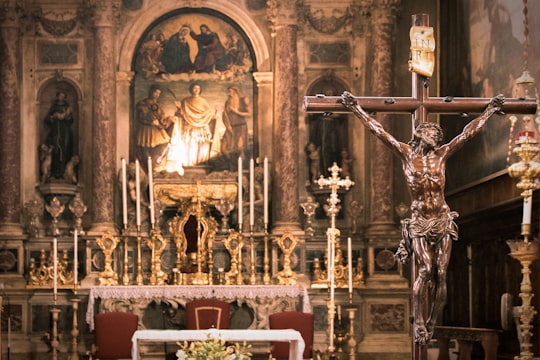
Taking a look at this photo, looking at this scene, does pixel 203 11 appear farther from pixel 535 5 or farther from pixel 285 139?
pixel 535 5

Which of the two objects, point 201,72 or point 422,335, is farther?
point 201,72

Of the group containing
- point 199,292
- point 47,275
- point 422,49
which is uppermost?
point 422,49

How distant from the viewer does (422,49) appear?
334 inches

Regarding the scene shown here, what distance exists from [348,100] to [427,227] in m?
1.17

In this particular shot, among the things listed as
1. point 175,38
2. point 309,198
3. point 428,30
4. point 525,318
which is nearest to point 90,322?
→ point 309,198

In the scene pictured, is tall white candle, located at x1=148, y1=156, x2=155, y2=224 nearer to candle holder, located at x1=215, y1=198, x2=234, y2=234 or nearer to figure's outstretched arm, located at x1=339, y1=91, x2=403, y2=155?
candle holder, located at x1=215, y1=198, x2=234, y2=234

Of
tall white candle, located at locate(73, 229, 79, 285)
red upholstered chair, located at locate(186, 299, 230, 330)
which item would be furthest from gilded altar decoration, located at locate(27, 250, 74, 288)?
red upholstered chair, located at locate(186, 299, 230, 330)

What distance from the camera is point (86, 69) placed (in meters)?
17.4

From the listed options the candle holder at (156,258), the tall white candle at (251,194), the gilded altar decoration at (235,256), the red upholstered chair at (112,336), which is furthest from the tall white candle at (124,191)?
the red upholstered chair at (112,336)

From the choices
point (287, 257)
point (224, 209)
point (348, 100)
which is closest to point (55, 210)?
point (224, 209)

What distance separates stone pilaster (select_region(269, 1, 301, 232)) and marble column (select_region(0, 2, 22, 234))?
3788 mm

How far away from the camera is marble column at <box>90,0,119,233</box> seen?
55.0 feet

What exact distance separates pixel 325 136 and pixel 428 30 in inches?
350

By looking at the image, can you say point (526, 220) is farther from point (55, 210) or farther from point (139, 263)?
point (55, 210)
